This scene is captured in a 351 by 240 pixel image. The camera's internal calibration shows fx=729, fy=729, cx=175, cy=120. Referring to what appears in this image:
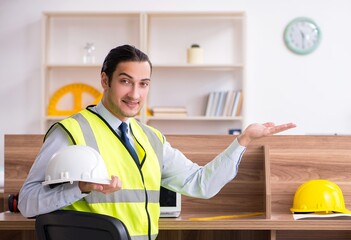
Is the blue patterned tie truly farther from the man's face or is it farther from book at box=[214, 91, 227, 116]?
book at box=[214, 91, 227, 116]

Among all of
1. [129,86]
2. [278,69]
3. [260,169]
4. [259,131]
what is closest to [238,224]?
Answer: [260,169]

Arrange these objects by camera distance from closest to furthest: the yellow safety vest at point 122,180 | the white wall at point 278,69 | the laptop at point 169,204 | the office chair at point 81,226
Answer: the office chair at point 81,226
the yellow safety vest at point 122,180
the laptop at point 169,204
the white wall at point 278,69

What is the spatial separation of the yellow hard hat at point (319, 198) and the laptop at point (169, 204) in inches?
20.9

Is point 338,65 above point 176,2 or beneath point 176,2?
beneath

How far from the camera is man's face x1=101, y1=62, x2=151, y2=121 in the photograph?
2277 millimetres

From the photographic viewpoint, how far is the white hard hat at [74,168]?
6.41 ft

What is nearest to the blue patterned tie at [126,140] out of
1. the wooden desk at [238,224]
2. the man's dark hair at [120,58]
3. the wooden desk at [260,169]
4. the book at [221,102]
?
the man's dark hair at [120,58]

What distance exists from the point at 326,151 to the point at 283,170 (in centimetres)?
22

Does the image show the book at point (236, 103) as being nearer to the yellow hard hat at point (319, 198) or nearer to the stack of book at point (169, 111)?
the stack of book at point (169, 111)

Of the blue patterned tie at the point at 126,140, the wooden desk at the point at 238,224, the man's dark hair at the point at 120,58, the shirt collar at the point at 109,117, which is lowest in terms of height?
the wooden desk at the point at 238,224

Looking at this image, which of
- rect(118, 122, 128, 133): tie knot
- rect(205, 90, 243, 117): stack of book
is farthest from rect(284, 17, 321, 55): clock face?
rect(118, 122, 128, 133): tie knot

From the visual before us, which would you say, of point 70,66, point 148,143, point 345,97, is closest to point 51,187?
point 148,143

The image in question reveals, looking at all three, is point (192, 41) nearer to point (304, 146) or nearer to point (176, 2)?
point (176, 2)

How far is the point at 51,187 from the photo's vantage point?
2.07 metres
